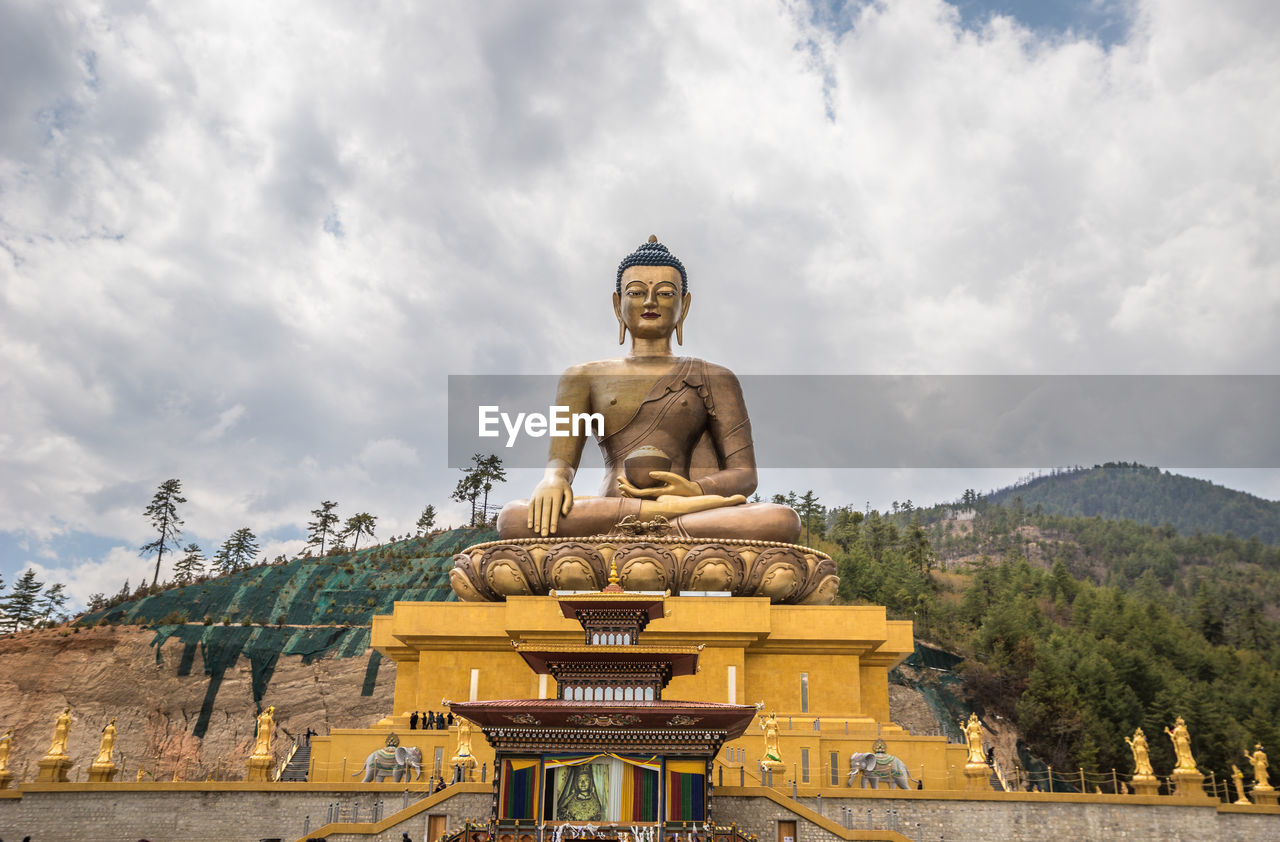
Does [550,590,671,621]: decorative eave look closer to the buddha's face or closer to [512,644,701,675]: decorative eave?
[512,644,701,675]: decorative eave

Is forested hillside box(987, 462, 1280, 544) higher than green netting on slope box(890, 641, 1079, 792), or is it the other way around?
forested hillside box(987, 462, 1280, 544)

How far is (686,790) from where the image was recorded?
11.2 meters

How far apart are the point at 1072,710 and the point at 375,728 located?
20.4 meters

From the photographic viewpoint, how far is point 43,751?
3117 centimetres

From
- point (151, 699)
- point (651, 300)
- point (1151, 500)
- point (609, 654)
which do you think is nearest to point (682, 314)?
point (651, 300)

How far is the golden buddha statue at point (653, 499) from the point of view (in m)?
17.5

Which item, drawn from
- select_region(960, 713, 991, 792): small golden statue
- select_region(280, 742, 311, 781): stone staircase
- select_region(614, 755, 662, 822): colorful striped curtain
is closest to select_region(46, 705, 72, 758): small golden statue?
select_region(280, 742, 311, 781): stone staircase

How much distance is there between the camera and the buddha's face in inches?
810

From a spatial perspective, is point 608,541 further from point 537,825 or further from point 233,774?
point 233,774

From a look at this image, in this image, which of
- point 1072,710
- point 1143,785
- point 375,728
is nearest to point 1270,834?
point 1143,785

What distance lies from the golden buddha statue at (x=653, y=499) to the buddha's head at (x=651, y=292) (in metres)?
0.03

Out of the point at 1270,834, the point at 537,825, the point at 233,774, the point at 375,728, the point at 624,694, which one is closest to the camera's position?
the point at 537,825

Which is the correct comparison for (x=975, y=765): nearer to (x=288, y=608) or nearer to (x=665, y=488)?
(x=665, y=488)

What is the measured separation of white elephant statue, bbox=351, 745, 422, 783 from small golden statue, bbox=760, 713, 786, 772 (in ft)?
16.0
